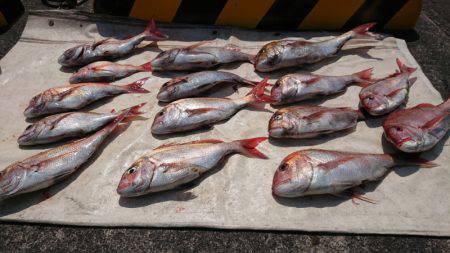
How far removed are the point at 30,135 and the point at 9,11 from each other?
2.67 metres

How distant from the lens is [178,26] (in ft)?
15.3

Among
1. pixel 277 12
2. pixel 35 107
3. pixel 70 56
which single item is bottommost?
pixel 35 107

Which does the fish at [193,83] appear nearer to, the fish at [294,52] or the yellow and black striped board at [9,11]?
the fish at [294,52]

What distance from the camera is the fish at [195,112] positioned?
132 inches

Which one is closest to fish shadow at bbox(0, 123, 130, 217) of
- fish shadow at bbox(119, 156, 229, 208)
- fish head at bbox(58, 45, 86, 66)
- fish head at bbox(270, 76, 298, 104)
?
fish shadow at bbox(119, 156, 229, 208)

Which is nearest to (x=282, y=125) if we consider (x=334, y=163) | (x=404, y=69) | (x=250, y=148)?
(x=250, y=148)

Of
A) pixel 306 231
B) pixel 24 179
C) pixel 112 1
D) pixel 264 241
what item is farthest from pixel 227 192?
pixel 112 1

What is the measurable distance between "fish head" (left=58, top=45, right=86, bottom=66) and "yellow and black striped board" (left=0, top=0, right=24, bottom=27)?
146 cm

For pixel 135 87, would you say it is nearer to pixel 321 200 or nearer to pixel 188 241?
pixel 188 241

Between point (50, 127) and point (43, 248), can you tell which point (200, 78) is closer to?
point (50, 127)

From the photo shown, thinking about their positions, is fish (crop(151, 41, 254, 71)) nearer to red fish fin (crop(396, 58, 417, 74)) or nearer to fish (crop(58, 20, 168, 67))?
fish (crop(58, 20, 168, 67))

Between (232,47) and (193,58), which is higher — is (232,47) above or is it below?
above

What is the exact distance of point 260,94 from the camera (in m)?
3.61

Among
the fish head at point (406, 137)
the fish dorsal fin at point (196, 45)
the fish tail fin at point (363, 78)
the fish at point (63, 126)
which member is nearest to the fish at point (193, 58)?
the fish dorsal fin at point (196, 45)
